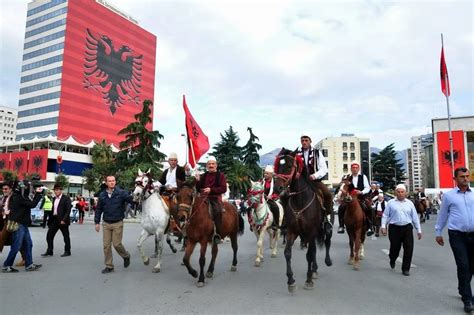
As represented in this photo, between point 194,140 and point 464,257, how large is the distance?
9.71m

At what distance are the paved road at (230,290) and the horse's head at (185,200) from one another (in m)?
1.43

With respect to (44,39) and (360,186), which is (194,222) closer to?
(360,186)

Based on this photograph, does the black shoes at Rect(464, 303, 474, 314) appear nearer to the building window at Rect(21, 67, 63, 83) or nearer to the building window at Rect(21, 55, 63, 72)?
→ the building window at Rect(21, 67, 63, 83)

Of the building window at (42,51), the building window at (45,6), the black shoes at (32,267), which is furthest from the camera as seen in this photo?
the building window at (45,6)

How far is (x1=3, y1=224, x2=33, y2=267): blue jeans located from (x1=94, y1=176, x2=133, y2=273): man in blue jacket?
5.67ft

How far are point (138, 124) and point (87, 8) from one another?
255 ft

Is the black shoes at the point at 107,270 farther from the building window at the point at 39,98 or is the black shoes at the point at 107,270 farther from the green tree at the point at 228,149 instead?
the building window at the point at 39,98

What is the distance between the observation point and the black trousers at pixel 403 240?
8555 millimetres

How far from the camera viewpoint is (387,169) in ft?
245

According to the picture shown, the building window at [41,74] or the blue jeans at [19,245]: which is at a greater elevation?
the building window at [41,74]

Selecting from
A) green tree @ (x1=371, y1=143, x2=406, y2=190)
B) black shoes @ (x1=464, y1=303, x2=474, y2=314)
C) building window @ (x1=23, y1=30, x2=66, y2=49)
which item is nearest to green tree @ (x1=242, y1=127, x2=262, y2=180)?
green tree @ (x1=371, y1=143, x2=406, y2=190)

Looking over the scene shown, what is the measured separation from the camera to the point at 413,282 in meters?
7.75

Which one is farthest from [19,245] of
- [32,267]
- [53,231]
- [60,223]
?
[53,231]

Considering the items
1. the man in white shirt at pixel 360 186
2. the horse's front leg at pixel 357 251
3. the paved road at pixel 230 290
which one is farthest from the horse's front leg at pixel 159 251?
the man in white shirt at pixel 360 186
